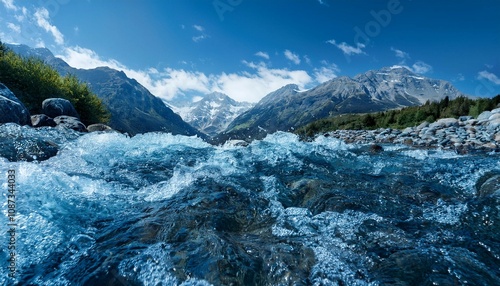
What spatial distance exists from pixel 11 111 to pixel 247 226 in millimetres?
16990

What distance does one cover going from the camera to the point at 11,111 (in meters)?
14.2

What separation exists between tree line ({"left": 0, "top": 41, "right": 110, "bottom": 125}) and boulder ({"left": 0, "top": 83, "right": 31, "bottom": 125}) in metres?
9.01

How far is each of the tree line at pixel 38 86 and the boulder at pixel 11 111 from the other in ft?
29.6

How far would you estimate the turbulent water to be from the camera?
3.37 meters

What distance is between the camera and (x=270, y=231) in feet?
15.3

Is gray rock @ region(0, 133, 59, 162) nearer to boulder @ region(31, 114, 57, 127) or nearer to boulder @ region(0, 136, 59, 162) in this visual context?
boulder @ region(0, 136, 59, 162)

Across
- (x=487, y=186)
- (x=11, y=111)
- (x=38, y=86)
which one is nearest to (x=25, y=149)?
(x=11, y=111)

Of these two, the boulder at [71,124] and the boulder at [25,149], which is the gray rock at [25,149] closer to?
the boulder at [25,149]

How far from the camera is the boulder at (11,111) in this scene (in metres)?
13.7

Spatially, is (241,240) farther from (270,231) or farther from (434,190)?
(434,190)

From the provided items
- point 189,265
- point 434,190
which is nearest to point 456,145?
point 434,190
